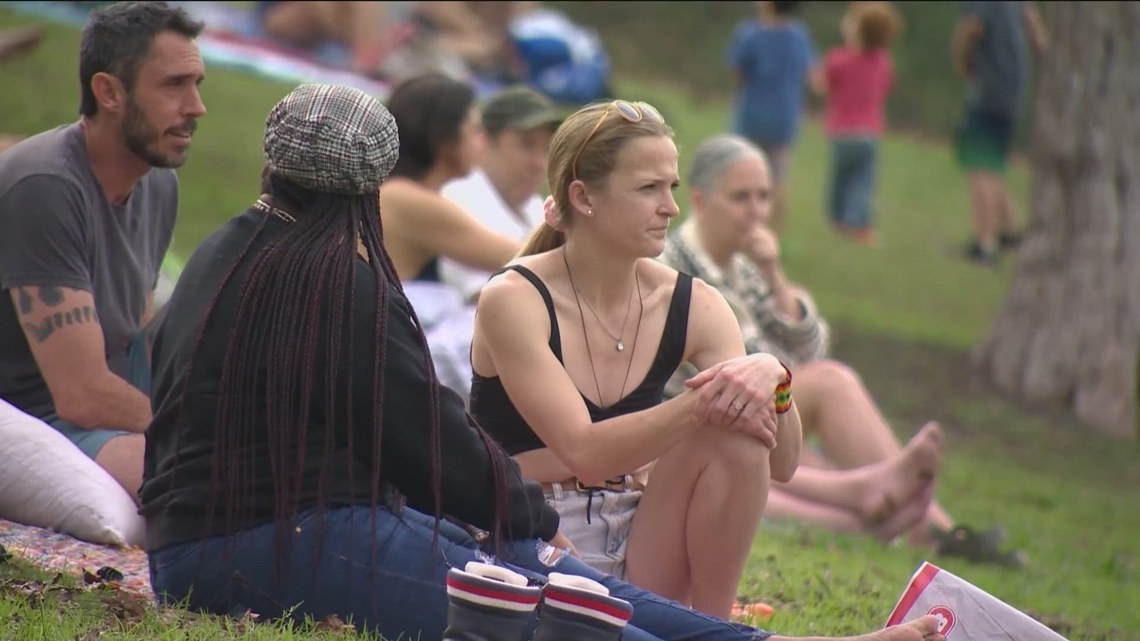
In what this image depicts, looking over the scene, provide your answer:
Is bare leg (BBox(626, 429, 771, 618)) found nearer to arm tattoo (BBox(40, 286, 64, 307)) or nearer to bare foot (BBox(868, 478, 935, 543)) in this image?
arm tattoo (BBox(40, 286, 64, 307))

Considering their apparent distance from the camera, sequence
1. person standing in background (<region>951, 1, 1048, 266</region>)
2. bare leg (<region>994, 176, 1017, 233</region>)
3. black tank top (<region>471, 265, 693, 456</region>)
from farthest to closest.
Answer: bare leg (<region>994, 176, 1017, 233</region>) < person standing in background (<region>951, 1, 1048, 266</region>) < black tank top (<region>471, 265, 693, 456</region>)

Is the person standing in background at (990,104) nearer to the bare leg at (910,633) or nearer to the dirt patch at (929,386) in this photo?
the dirt patch at (929,386)

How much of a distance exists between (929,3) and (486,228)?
439 inches

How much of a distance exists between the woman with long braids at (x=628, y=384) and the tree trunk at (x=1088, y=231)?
6105 mm

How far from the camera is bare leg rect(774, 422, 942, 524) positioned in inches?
225

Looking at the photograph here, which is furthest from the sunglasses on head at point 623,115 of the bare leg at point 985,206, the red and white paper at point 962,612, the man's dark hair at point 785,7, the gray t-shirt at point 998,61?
the bare leg at point 985,206

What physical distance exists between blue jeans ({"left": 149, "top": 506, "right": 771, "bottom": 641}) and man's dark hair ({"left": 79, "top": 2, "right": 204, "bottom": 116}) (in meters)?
1.71

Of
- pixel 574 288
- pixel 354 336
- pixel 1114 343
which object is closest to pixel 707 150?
pixel 574 288

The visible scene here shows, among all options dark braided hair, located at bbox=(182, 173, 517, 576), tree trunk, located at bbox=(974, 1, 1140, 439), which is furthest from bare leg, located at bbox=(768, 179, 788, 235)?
dark braided hair, located at bbox=(182, 173, 517, 576)

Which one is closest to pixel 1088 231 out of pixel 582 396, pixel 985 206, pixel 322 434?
pixel 985 206

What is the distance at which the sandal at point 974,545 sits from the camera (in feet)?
19.7

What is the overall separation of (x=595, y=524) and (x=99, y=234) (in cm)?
172

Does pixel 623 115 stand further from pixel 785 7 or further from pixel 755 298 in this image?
pixel 785 7

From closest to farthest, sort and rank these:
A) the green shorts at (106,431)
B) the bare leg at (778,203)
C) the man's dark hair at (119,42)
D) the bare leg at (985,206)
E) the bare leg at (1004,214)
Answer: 1. the green shorts at (106,431)
2. the man's dark hair at (119,42)
3. the bare leg at (778,203)
4. the bare leg at (985,206)
5. the bare leg at (1004,214)
